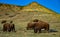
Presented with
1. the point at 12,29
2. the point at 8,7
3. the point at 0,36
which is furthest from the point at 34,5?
the point at 0,36

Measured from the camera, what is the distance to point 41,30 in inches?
1319

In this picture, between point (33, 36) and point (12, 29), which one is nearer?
point (33, 36)

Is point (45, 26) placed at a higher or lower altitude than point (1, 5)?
lower

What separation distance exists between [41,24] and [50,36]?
600cm

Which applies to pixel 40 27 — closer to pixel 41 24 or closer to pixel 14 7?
pixel 41 24

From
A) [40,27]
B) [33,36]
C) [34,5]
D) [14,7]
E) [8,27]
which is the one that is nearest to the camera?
[33,36]

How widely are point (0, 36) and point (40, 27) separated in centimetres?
691

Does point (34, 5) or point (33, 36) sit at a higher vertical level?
point (34, 5)

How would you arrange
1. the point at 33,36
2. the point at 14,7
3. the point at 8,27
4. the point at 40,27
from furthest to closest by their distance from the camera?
the point at 14,7 < the point at 8,27 < the point at 40,27 < the point at 33,36

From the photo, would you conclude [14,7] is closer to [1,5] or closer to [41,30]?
[1,5]

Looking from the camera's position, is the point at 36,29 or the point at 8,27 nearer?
the point at 36,29

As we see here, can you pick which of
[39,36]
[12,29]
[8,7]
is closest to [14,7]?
[8,7]

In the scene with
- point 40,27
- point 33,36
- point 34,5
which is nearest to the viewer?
point 33,36

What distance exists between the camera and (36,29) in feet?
106
